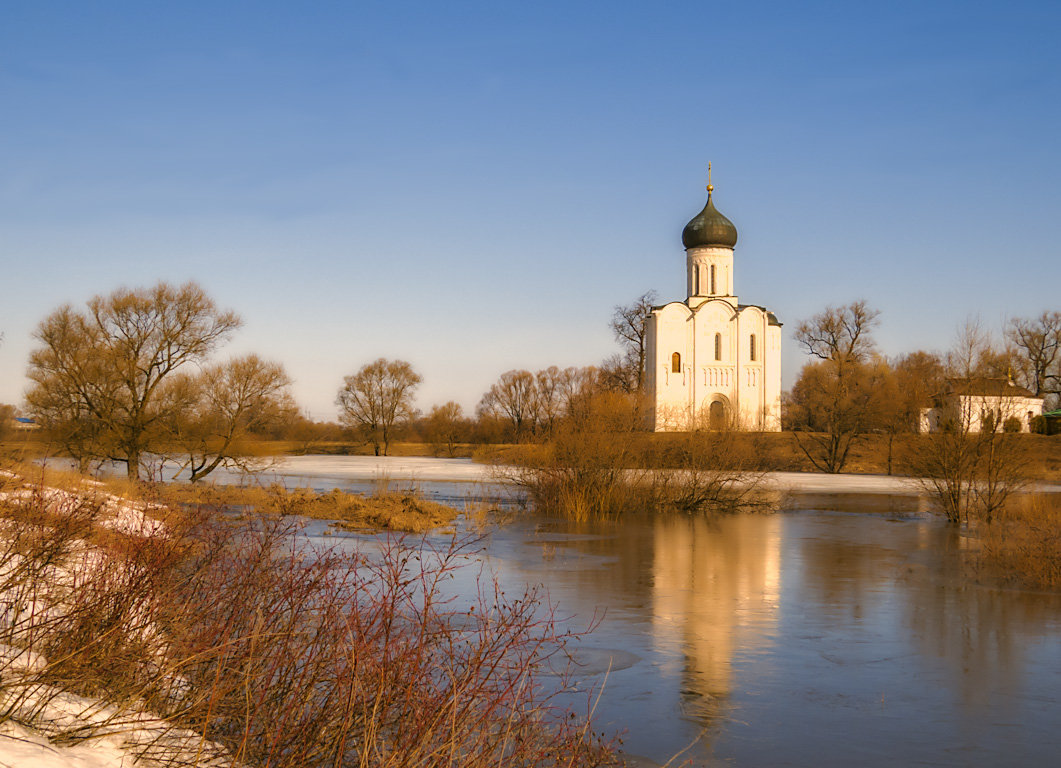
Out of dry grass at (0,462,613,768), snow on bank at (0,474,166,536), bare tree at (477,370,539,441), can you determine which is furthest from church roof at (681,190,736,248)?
dry grass at (0,462,613,768)

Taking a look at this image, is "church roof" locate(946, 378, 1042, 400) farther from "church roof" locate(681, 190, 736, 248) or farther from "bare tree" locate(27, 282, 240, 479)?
"church roof" locate(681, 190, 736, 248)

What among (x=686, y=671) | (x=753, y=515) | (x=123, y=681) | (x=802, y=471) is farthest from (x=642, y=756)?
(x=802, y=471)

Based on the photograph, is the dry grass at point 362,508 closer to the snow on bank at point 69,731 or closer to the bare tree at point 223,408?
the bare tree at point 223,408

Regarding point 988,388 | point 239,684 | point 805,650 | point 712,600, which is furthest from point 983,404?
point 239,684

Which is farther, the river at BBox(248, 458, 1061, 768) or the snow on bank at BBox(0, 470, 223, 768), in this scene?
the river at BBox(248, 458, 1061, 768)

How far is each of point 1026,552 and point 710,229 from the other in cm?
4547

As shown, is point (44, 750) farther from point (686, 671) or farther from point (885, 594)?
point (885, 594)

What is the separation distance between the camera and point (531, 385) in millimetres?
70875

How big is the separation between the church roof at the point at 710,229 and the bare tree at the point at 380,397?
23.5 m

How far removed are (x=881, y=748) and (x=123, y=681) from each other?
5.09m

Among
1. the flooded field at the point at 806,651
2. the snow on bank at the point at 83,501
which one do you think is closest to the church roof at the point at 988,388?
the flooded field at the point at 806,651

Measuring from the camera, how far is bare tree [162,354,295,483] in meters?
27.9

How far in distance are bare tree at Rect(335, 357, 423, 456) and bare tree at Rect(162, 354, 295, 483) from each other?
130 ft

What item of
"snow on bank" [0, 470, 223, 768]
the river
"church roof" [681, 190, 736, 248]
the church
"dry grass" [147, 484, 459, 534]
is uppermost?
"church roof" [681, 190, 736, 248]
